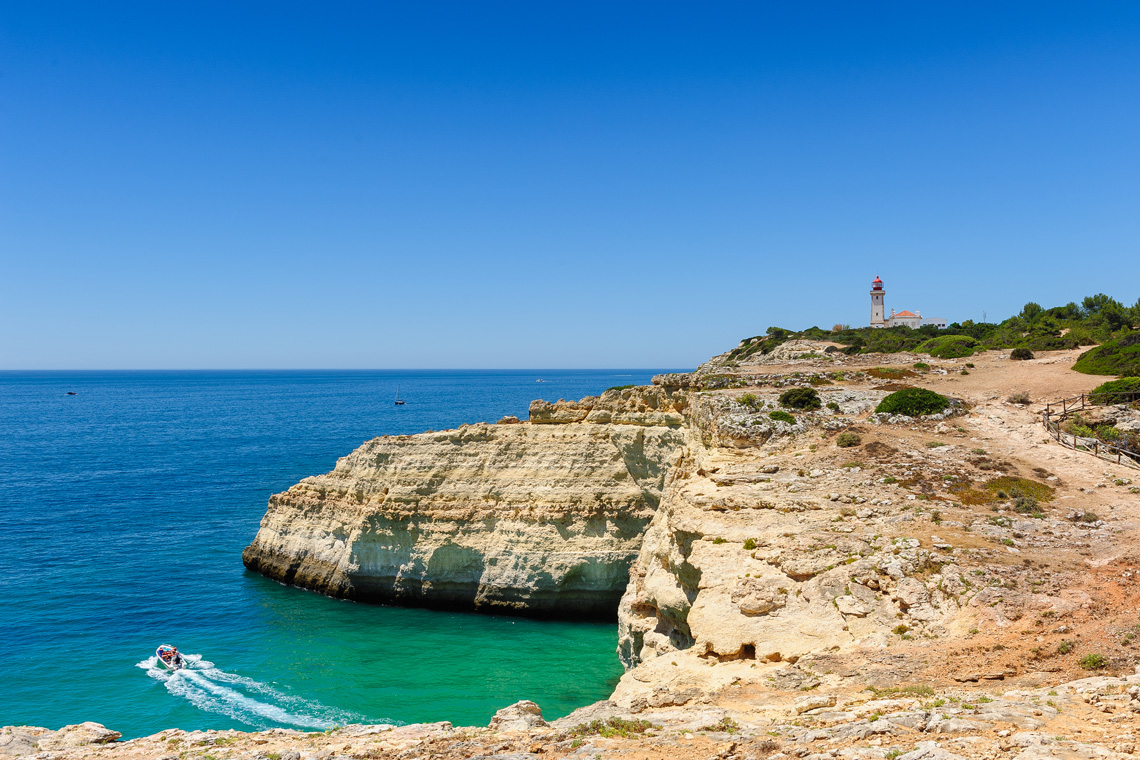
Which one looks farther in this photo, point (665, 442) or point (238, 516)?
point (238, 516)

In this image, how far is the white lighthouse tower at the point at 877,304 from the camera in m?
106

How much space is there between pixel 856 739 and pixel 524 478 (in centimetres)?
2723

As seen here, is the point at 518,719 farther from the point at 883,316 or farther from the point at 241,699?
the point at 883,316

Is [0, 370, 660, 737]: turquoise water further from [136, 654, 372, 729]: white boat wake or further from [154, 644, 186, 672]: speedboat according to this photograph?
[154, 644, 186, 672]: speedboat

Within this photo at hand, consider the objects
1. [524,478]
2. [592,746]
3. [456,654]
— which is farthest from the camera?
[524,478]

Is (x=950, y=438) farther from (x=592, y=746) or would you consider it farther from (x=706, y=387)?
(x=592, y=746)

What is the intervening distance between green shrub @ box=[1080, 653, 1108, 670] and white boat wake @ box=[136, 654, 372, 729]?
21505 mm

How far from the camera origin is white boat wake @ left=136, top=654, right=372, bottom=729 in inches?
922

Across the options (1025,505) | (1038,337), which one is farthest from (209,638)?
(1038,337)

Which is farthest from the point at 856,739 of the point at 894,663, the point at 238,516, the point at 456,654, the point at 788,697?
the point at 238,516

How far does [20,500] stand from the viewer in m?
54.4

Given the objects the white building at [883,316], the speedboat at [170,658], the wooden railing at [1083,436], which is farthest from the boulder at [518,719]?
the white building at [883,316]

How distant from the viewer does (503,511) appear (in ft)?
115

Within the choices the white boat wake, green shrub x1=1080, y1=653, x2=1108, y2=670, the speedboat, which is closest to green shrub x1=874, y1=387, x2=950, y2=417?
green shrub x1=1080, y1=653, x2=1108, y2=670
